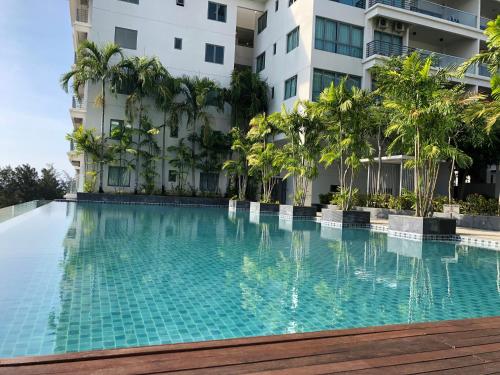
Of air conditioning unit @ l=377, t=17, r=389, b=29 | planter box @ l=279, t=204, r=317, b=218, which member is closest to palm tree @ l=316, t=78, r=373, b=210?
planter box @ l=279, t=204, r=317, b=218

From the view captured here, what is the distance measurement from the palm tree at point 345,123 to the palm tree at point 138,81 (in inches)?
482

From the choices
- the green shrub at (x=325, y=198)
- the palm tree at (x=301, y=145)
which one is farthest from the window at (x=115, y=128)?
the green shrub at (x=325, y=198)

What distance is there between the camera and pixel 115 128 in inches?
989

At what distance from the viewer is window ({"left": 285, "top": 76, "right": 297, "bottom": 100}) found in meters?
24.1

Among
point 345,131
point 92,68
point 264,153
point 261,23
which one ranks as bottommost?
point 264,153

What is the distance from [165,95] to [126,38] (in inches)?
192

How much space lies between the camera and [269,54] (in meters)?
27.9

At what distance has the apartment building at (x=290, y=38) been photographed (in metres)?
23.0

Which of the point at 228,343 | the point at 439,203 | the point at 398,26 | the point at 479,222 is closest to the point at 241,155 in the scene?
the point at 439,203

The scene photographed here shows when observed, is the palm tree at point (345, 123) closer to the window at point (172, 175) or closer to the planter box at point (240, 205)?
the planter box at point (240, 205)

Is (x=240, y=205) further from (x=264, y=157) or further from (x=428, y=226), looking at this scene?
(x=428, y=226)

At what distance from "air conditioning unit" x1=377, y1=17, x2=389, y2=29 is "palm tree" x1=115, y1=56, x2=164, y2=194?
12764 millimetres

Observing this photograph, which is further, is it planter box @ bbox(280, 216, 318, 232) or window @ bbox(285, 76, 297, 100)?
window @ bbox(285, 76, 297, 100)

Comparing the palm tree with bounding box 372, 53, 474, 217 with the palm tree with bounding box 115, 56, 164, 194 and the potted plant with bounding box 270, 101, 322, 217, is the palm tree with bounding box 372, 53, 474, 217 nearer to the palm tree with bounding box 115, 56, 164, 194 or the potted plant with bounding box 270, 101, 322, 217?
the potted plant with bounding box 270, 101, 322, 217
